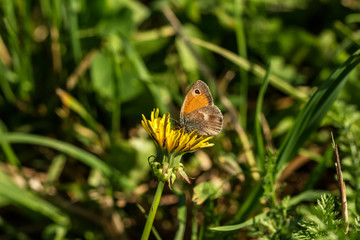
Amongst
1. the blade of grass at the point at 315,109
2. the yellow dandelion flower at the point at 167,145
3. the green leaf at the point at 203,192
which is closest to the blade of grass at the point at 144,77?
the green leaf at the point at 203,192

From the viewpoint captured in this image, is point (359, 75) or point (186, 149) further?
point (359, 75)

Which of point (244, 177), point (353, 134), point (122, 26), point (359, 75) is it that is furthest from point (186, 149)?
point (359, 75)

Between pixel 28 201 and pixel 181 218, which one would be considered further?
pixel 28 201

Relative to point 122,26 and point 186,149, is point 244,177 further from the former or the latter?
point 122,26

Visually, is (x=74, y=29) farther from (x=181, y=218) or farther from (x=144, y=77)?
(x=181, y=218)

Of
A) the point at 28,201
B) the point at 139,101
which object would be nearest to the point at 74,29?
the point at 139,101

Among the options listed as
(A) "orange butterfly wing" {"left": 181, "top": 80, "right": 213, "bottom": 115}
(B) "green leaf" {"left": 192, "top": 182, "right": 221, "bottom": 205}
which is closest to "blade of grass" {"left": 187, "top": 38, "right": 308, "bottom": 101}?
(A) "orange butterfly wing" {"left": 181, "top": 80, "right": 213, "bottom": 115}

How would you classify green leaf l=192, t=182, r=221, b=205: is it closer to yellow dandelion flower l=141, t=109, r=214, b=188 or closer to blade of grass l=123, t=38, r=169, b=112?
yellow dandelion flower l=141, t=109, r=214, b=188
